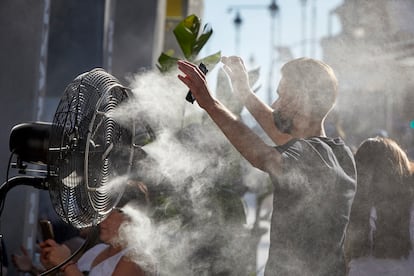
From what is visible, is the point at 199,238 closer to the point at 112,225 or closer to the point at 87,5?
the point at 112,225

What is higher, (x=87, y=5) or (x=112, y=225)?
(x=87, y=5)

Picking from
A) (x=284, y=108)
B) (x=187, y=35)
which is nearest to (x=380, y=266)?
(x=284, y=108)

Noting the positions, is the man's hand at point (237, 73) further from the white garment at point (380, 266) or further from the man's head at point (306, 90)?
the white garment at point (380, 266)

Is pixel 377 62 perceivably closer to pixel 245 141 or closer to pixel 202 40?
pixel 202 40

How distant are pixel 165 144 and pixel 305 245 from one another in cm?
119

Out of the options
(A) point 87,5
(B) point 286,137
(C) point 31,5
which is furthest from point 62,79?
(B) point 286,137

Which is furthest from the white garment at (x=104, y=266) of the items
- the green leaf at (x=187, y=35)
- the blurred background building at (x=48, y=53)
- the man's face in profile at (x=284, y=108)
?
the green leaf at (x=187, y=35)

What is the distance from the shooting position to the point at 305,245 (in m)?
2.63

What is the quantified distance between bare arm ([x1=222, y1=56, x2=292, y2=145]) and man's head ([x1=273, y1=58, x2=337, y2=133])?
0.29 m

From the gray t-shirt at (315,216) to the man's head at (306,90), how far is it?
14 centimetres

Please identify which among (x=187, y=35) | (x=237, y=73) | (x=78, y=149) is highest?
(x=187, y=35)

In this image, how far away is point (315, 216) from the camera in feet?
8.62

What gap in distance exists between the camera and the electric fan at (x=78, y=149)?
6.53ft

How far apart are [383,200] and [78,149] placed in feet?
6.45
